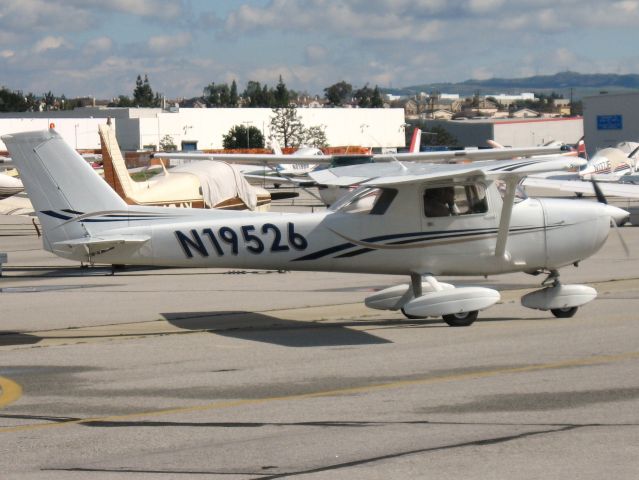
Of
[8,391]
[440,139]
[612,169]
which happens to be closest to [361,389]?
[8,391]

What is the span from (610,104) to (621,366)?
95186 mm

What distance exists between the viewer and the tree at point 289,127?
412ft

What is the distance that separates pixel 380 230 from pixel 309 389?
4.16 meters

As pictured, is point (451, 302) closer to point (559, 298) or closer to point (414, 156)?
point (559, 298)

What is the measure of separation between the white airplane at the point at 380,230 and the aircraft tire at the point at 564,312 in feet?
0.04

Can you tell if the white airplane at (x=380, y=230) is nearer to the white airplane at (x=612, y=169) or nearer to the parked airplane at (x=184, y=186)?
the parked airplane at (x=184, y=186)

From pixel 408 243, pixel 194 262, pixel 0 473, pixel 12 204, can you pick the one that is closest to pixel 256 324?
pixel 194 262

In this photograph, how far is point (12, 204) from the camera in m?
34.8

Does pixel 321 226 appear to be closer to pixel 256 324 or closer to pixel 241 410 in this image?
pixel 256 324

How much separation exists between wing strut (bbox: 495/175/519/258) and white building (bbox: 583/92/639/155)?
87.4 meters

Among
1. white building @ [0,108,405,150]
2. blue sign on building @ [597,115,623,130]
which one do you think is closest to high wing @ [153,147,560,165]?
blue sign on building @ [597,115,623,130]

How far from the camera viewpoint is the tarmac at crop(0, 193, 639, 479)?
723cm

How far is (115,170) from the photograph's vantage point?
22.7 m

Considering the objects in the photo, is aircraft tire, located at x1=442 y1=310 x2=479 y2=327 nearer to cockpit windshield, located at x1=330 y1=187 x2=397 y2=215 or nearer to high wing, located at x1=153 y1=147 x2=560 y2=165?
cockpit windshield, located at x1=330 y1=187 x2=397 y2=215
